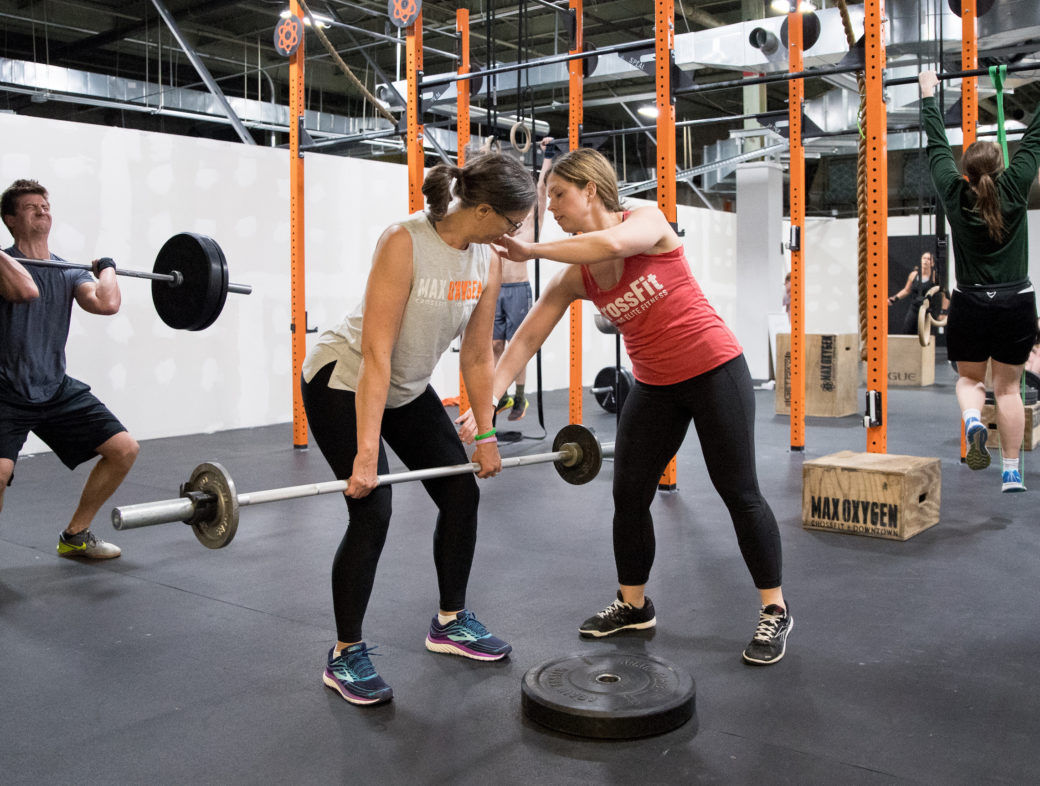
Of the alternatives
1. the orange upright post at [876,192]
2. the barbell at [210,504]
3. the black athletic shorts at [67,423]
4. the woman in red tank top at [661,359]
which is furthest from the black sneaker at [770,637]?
the black athletic shorts at [67,423]

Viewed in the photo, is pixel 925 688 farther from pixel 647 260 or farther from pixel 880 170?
pixel 880 170

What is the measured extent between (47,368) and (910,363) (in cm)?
787

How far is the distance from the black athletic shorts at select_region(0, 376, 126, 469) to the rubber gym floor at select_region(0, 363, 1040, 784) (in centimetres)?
40

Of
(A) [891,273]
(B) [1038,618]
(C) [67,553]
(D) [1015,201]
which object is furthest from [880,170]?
(A) [891,273]

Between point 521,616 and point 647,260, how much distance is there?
102 cm

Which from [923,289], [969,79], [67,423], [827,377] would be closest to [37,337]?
[67,423]

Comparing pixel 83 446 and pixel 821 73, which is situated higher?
pixel 821 73

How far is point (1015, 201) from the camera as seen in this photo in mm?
3404

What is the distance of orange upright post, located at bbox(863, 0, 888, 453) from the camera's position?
11.7 feet

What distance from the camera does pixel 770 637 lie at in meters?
2.21

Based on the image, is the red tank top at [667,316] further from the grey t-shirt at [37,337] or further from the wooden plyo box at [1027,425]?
the wooden plyo box at [1027,425]

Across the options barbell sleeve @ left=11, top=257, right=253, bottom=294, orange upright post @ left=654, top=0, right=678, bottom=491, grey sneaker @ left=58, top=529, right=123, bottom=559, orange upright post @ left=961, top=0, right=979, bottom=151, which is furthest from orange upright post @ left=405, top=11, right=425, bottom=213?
orange upright post @ left=961, top=0, right=979, bottom=151

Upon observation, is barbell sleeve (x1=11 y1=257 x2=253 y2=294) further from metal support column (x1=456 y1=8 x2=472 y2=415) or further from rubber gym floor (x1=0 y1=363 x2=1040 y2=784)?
metal support column (x1=456 y1=8 x2=472 y2=415)

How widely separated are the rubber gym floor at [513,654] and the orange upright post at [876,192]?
744 mm
